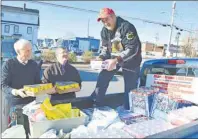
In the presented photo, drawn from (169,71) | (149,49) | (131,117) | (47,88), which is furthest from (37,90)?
(149,49)

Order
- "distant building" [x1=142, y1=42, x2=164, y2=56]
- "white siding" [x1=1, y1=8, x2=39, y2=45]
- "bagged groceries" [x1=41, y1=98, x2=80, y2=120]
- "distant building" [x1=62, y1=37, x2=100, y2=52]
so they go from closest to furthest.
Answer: "bagged groceries" [x1=41, y1=98, x2=80, y2=120] → "distant building" [x1=62, y1=37, x2=100, y2=52] → "white siding" [x1=1, y1=8, x2=39, y2=45] → "distant building" [x1=142, y1=42, x2=164, y2=56]

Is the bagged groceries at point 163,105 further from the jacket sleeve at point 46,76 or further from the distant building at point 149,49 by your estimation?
the jacket sleeve at point 46,76

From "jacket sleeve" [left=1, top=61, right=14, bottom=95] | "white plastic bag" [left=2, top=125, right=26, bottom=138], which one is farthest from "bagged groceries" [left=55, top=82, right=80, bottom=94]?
"white plastic bag" [left=2, top=125, right=26, bottom=138]

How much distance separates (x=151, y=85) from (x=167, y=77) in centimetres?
23

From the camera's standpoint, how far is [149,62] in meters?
3.06

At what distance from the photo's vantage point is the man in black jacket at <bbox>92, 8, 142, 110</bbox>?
2.55m

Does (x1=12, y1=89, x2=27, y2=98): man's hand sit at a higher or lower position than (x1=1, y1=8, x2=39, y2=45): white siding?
lower

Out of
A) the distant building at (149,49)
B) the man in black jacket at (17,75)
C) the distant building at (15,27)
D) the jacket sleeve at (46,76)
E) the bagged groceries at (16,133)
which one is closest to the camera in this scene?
the bagged groceries at (16,133)

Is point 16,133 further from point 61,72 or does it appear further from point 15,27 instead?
point 15,27

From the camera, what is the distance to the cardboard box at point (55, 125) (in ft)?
5.19

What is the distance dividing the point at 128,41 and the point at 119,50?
0.16 meters

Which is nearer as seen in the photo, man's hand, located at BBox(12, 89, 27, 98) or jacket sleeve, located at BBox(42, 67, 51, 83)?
man's hand, located at BBox(12, 89, 27, 98)

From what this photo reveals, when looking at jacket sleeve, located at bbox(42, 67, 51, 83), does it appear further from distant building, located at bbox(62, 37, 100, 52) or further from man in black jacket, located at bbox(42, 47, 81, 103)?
distant building, located at bbox(62, 37, 100, 52)

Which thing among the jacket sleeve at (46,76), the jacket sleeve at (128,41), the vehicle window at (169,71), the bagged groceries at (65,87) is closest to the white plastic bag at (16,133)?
the bagged groceries at (65,87)
